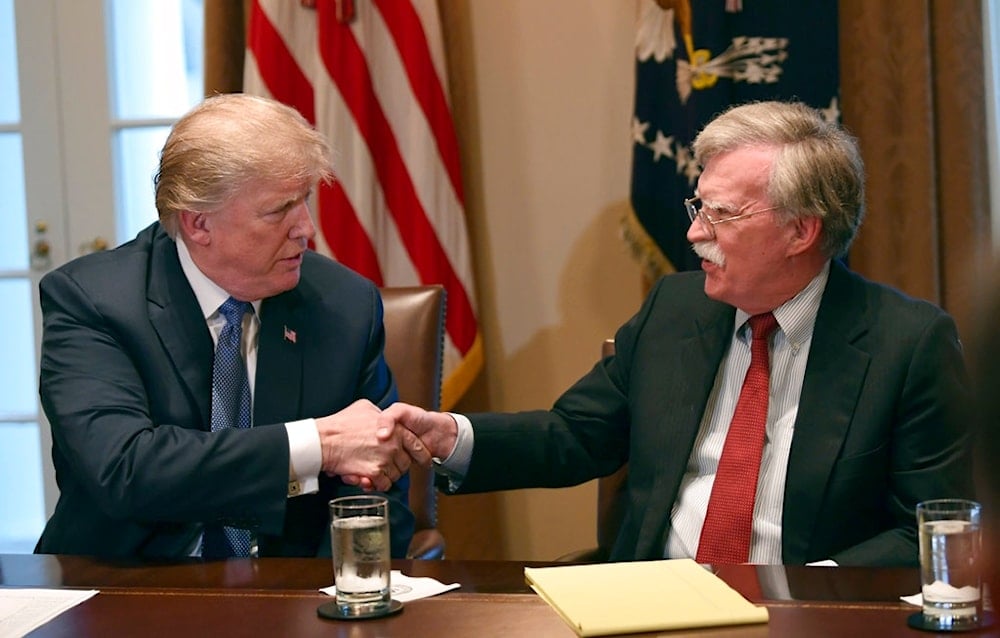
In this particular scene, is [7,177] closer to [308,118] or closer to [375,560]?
[308,118]

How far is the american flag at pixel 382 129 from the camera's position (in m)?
3.73

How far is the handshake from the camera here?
2.26m

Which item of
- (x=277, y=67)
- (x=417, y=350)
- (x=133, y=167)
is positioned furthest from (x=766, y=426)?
(x=133, y=167)

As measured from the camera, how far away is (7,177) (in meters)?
4.37

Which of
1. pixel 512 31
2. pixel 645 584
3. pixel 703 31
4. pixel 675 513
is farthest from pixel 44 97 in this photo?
pixel 645 584

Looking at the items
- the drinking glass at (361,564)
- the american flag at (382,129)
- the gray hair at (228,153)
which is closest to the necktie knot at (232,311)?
the gray hair at (228,153)

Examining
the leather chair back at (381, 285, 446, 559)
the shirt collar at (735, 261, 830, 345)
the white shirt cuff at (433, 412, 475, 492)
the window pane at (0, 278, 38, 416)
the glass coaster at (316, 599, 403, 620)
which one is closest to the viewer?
the glass coaster at (316, 599, 403, 620)

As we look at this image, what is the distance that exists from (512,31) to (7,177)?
6.04 feet

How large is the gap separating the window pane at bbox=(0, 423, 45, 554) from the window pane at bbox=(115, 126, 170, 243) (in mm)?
818

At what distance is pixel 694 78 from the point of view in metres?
3.54

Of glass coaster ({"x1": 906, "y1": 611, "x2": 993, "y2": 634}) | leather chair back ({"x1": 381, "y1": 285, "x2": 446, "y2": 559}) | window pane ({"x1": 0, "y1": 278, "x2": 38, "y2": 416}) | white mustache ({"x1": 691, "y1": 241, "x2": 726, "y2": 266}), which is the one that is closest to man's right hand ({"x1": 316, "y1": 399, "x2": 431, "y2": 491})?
leather chair back ({"x1": 381, "y1": 285, "x2": 446, "y2": 559})

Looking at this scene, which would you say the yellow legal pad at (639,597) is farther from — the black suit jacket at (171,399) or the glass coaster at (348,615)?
the black suit jacket at (171,399)

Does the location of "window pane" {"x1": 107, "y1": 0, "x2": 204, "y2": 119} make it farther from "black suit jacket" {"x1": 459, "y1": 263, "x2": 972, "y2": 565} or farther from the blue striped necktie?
"black suit jacket" {"x1": 459, "y1": 263, "x2": 972, "y2": 565}

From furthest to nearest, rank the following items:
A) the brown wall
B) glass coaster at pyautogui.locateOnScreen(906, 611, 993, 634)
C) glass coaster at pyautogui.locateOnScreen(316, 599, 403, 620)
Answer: the brown wall < glass coaster at pyautogui.locateOnScreen(316, 599, 403, 620) < glass coaster at pyautogui.locateOnScreen(906, 611, 993, 634)
